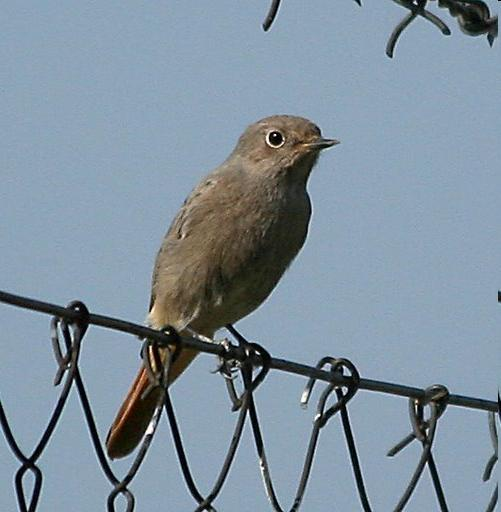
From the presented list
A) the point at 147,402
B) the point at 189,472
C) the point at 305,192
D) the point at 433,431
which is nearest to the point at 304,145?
the point at 305,192

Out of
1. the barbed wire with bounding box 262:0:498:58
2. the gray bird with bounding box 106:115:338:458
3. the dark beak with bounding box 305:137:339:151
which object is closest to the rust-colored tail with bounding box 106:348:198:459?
the gray bird with bounding box 106:115:338:458

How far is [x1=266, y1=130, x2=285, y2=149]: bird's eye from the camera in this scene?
7.48m

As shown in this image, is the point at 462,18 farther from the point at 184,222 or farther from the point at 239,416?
the point at 184,222

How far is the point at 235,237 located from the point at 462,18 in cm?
328

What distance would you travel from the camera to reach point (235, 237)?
6906mm

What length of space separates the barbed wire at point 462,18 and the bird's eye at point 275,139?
3.72m

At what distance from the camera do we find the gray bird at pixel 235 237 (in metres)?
6.87

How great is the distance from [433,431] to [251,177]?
3.42m

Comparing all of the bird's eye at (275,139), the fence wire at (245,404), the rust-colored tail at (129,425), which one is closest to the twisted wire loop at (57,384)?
the fence wire at (245,404)

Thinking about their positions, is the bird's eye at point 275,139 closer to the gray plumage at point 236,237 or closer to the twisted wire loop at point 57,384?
the gray plumage at point 236,237

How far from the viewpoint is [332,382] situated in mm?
3932

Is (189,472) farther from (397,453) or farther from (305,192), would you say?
(305,192)

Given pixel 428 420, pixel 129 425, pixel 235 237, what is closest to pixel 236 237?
pixel 235 237

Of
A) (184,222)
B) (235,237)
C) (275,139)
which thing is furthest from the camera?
(275,139)
